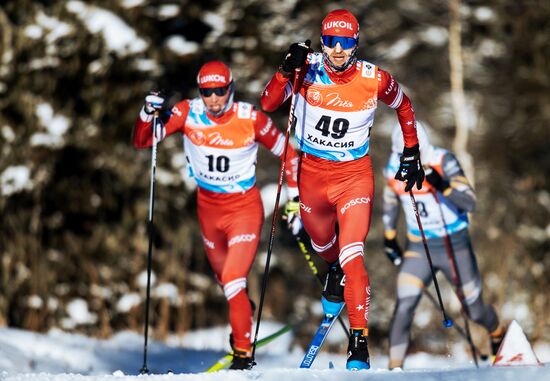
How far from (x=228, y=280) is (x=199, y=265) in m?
10.6

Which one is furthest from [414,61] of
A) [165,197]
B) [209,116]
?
[209,116]

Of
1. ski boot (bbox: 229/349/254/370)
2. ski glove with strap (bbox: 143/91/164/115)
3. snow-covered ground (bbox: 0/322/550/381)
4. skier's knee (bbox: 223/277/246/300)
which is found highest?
ski glove with strap (bbox: 143/91/164/115)

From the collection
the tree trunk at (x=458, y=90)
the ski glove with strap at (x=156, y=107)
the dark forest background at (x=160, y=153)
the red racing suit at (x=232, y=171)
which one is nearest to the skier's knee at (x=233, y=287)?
the red racing suit at (x=232, y=171)

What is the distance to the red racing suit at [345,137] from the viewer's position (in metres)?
6.39

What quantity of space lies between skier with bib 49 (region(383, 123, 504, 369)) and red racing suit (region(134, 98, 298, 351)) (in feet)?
3.94

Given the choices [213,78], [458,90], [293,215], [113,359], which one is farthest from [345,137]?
[458,90]

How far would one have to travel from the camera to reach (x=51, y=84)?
1598cm

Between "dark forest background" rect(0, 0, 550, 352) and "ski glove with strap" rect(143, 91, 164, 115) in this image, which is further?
"dark forest background" rect(0, 0, 550, 352)

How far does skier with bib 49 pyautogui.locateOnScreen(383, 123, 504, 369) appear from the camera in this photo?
313 inches

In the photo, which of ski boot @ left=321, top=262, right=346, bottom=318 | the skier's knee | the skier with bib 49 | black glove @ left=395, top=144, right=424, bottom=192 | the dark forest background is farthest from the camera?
the dark forest background

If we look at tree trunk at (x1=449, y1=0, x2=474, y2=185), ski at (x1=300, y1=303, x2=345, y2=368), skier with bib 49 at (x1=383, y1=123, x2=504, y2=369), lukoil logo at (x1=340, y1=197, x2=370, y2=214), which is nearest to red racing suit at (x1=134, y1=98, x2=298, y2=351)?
ski at (x1=300, y1=303, x2=345, y2=368)

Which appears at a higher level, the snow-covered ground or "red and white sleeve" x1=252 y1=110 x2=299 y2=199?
"red and white sleeve" x1=252 y1=110 x2=299 y2=199

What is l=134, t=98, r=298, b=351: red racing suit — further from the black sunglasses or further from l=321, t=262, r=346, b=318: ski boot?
l=321, t=262, r=346, b=318: ski boot

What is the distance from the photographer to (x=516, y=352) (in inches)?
235
